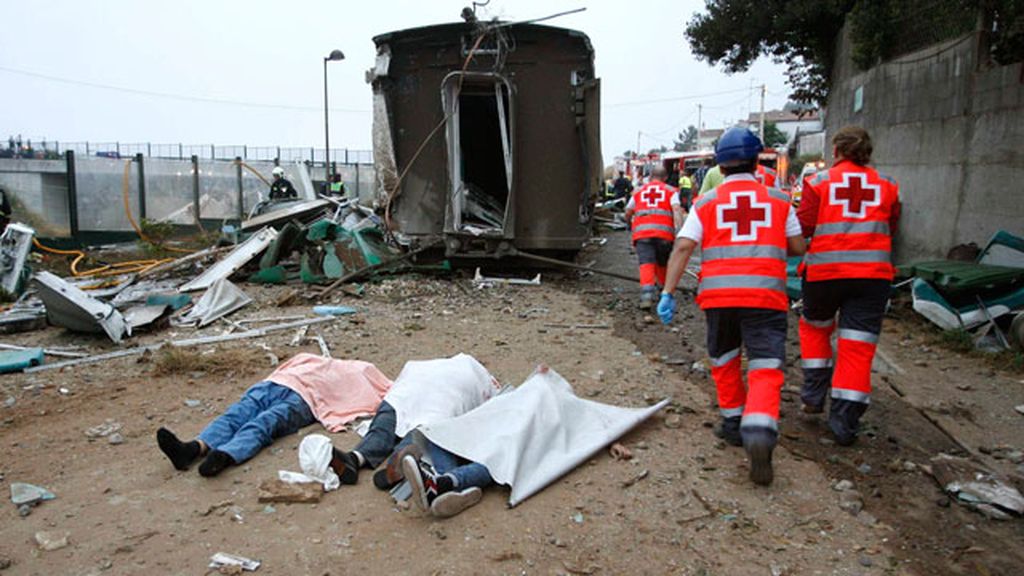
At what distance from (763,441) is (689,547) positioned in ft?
2.09

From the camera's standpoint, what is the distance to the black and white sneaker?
2.63m

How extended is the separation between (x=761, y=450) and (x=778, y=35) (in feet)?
33.2

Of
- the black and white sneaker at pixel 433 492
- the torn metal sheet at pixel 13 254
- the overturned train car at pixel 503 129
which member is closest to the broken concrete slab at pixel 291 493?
the black and white sneaker at pixel 433 492

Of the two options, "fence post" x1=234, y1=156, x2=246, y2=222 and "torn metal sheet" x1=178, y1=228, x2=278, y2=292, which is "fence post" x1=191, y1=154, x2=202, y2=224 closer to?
"fence post" x1=234, y1=156, x2=246, y2=222

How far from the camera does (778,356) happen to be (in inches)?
120

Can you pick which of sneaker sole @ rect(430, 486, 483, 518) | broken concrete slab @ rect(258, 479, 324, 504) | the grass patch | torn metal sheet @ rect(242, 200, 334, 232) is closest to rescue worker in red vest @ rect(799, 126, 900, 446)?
sneaker sole @ rect(430, 486, 483, 518)

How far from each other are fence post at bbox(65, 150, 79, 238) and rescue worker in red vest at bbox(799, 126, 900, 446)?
13.7 m

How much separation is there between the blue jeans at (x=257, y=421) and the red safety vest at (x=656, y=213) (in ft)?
13.5

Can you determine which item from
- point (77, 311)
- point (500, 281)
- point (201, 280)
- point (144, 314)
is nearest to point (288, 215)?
point (201, 280)

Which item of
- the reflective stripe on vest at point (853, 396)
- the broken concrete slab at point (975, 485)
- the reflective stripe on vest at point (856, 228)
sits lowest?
the broken concrete slab at point (975, 485)

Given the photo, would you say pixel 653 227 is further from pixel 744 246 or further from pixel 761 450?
pixel 761 450

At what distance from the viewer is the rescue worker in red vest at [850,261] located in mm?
3416

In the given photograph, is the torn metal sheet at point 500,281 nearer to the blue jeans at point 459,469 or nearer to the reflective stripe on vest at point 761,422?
the blue jeans at point 459,469

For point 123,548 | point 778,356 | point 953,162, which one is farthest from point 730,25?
point 123,548
